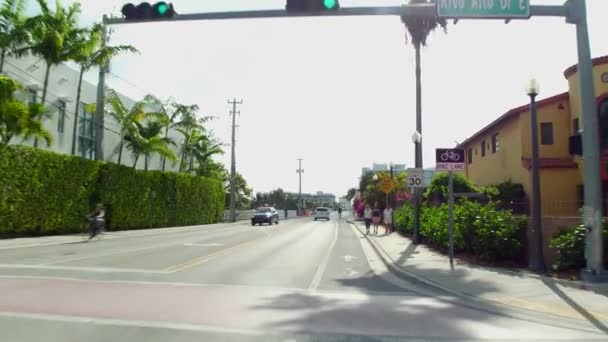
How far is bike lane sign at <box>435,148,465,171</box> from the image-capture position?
13.9 metres

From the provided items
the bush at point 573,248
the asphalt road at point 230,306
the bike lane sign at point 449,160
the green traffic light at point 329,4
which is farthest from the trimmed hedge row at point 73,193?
the bush at point 573,248

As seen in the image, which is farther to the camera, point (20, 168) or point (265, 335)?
point (20, 168)

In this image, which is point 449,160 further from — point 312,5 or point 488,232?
point 312,5

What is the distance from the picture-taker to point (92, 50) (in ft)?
90.2

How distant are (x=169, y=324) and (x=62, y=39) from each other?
2255 cm

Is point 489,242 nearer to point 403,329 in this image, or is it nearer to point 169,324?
point 403,329

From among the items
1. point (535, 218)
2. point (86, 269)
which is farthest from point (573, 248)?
point (86, 269)

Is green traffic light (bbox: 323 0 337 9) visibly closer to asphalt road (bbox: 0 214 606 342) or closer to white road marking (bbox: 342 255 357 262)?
Answer: asphalt road (bbox: 0 214 606 342)

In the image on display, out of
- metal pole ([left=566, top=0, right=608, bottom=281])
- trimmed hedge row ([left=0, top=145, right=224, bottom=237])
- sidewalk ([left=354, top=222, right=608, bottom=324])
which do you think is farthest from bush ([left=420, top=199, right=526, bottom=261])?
trimmed hedge row ([left=0, top=145, right=224, bottom=237])

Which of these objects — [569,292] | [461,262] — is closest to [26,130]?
[461,262]

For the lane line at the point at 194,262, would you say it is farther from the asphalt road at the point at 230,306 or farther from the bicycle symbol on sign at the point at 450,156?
the bicycle symbol on sign at the point at 450,156

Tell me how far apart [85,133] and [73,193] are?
8.80m

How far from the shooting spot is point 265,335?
6.63 metres

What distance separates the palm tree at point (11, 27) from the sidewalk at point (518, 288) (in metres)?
19.6
